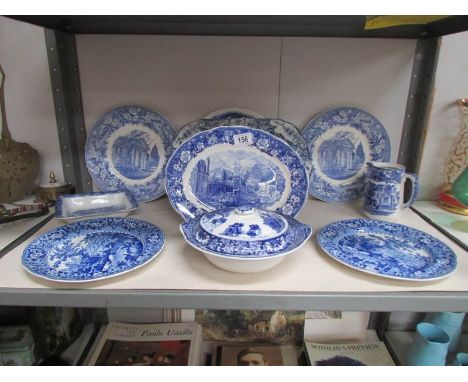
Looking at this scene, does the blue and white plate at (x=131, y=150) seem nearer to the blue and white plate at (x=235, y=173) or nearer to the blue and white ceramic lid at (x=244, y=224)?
the blue and white plate at (x=235, y=173)

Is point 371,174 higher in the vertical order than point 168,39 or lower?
lower

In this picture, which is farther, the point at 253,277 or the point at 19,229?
the point at 19,229

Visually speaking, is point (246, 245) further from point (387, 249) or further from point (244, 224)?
point (387, 249)

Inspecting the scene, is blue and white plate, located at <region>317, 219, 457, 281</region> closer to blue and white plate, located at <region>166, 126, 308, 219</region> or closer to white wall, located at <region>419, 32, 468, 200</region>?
blue and white plate, located at <region>166, 126, 308, 219</region>

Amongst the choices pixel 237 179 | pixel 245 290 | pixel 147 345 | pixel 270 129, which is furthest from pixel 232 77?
pixel 147 345

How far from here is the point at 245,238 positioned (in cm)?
54

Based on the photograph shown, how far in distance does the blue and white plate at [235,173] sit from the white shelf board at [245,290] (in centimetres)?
17

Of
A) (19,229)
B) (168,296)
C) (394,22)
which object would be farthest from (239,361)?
(394,22)

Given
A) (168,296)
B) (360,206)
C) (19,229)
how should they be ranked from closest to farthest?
(168,296), (19,229), (360,206)

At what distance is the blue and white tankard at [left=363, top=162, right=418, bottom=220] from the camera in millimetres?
724

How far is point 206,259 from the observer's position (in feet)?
2.04

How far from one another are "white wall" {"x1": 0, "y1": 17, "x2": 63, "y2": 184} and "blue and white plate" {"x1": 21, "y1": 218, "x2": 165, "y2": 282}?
0.94 ft
